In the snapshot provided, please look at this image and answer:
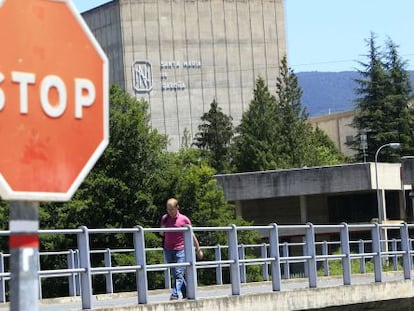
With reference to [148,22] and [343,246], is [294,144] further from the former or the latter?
[343,246]

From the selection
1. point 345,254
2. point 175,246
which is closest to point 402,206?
point 345,254

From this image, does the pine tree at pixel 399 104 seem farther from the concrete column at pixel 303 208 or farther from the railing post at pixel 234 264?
the railing post at pixel 234 264

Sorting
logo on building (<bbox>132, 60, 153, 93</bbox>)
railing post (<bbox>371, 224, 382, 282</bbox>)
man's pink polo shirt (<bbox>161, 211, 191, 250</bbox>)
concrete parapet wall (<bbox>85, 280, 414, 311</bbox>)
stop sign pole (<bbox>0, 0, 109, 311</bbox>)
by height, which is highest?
logo on building (<bbox>132, 60, 153, 93</bbox>)

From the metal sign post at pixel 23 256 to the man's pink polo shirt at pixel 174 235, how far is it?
12287 millimetres

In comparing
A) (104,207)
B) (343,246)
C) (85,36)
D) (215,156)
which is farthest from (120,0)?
(85,36)

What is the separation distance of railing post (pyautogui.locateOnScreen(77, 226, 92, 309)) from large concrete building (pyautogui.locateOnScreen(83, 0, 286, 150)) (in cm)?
11653

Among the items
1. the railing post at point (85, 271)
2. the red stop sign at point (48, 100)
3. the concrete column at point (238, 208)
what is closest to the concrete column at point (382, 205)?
the concrete column at point (238, 208)

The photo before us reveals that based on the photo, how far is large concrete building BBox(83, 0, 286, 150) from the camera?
132 meters

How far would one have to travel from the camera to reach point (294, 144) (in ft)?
330

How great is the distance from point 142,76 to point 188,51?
6.63 meters

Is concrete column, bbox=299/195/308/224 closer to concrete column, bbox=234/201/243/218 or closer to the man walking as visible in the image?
concrete column, bbox=234/201/243/218

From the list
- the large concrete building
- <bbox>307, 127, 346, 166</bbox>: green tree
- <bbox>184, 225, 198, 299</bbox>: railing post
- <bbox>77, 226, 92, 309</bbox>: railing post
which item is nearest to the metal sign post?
<bbox>77, 226, 92, 309</bbox>: railing post

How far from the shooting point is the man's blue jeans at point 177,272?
15.0 meters

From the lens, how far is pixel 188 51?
134875 millimetres
